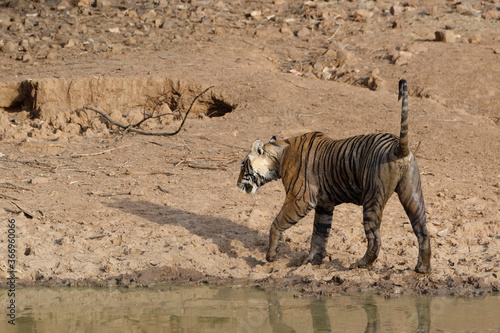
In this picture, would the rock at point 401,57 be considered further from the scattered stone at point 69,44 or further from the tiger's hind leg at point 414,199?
the tiger's hind leg at point 414,199

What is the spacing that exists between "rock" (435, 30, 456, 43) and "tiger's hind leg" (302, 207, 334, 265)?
7.96 metres

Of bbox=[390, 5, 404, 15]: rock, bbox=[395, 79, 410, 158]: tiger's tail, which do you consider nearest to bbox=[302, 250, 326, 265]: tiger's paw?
bbox=[395, 79, 410, 158]: tiger's tail

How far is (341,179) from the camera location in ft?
23.0

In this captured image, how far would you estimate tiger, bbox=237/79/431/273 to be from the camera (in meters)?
6.49

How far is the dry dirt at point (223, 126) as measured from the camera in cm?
761

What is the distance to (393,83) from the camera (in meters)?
13.0

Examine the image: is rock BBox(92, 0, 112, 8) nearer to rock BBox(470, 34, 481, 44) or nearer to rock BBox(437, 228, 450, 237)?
rock BBox(470, 34, 481, 44)

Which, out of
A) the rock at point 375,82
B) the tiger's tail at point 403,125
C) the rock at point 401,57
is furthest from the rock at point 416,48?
the tiger's tail at point 403,125

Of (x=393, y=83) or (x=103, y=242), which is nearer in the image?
(x=103, y=242)

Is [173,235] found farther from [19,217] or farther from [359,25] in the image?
[359,25]

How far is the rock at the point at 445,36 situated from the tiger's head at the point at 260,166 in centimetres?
787

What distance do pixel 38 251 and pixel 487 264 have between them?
4387 millimetres

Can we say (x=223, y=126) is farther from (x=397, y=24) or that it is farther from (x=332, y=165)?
(x=397, y=24)

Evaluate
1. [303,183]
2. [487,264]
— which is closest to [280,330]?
[303,183]
